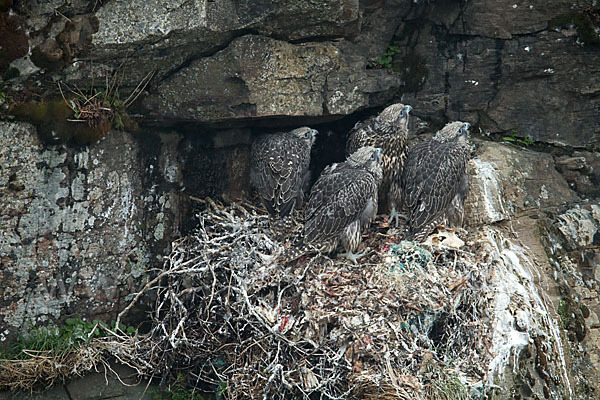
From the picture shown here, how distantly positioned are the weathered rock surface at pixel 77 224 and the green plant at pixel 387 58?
8.50ft

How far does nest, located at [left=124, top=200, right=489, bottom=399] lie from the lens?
5605 mm

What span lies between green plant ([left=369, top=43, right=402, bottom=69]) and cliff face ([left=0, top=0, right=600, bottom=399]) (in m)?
0.02

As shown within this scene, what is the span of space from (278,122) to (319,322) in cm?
243

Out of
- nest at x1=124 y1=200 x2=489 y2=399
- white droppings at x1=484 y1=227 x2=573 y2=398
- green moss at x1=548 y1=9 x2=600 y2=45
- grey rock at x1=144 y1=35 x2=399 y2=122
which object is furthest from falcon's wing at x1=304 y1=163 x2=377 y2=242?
green moss at x1=548 y1=9 x2=600 y2=45

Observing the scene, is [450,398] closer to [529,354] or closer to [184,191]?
[529,354]

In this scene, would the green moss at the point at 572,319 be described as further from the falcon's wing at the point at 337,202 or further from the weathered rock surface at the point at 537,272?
the falcon's wing at the point at 337,202

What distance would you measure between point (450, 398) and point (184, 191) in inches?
130

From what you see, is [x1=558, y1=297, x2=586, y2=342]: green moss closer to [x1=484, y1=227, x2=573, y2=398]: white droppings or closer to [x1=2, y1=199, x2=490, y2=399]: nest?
[x1=484, y1=227, x2=573, y2=398]: white droppings

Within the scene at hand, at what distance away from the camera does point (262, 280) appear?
6.16m

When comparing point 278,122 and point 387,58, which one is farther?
point 387,58

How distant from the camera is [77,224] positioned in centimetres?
606

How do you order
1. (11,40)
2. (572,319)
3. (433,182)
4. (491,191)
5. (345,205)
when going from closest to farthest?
(11,40) → (572,319) → (345,205) → (433,182) → (491,191)

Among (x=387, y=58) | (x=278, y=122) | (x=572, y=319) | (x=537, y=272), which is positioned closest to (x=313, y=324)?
(x=537, y=272)

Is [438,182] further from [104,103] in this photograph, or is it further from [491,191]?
[104,103]
